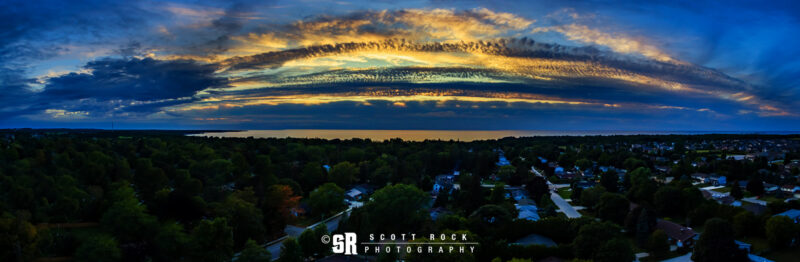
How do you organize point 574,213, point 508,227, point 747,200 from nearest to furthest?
1. point 508,227
2. point 574,213
3. point 747,200

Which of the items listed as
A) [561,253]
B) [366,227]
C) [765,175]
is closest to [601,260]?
[561,253]

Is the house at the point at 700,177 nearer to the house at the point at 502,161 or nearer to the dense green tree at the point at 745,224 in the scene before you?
the house at the point at 502,161

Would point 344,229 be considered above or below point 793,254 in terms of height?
above

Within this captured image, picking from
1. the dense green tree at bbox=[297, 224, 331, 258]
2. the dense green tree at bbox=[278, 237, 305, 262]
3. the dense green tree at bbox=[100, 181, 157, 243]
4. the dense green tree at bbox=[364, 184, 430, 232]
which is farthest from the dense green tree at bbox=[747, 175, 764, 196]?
the dense green tree at bbox=[100, 181, 157, 243]

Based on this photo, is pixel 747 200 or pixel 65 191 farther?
pixel 747 200

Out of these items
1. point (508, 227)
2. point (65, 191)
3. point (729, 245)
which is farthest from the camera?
point (65, 191)

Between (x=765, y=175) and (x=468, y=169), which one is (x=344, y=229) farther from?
(x=765, y=175)

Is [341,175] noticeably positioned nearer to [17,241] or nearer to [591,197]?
[591,197]

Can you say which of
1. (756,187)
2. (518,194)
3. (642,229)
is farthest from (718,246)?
(756,187)
